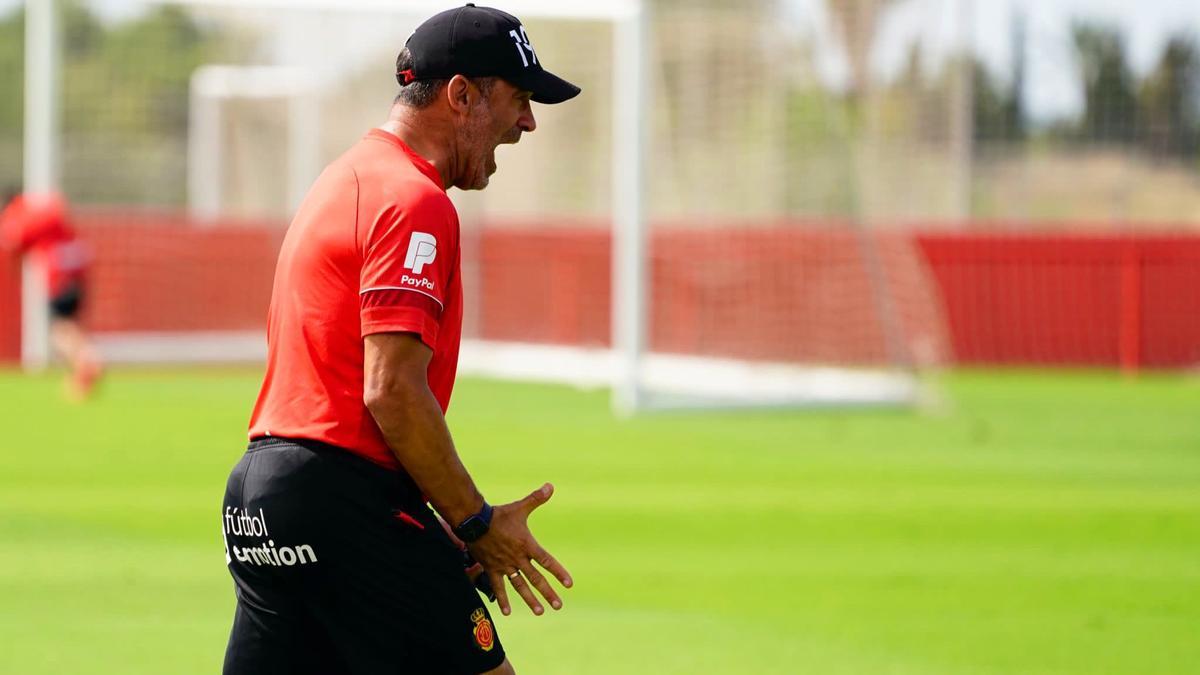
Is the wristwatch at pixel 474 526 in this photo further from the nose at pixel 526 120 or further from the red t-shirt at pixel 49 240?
the red t-shirt at pixel 49 240

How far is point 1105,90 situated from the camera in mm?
29766

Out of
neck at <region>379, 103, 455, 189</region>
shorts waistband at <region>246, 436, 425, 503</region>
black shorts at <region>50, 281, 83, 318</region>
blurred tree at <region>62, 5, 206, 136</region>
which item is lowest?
black shorts at <region>50, 281, 83, 318</region>

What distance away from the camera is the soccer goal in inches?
846

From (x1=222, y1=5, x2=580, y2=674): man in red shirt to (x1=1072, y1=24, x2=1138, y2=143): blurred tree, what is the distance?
87.4 feet

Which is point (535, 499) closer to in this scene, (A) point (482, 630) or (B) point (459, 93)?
(A) point (482, 630)

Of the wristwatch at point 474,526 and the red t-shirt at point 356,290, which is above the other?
the red t-shirt at point 356,290

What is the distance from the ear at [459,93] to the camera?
4500 millimetres

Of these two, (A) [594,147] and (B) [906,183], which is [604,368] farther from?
(B) [906,183]

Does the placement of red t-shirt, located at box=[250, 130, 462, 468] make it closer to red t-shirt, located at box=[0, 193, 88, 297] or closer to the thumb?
the thumb

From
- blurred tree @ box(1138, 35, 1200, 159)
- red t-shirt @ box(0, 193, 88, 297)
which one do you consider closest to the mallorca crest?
red t-shirt @ box(0, 193, 88, 297)

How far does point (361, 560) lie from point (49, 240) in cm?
1908

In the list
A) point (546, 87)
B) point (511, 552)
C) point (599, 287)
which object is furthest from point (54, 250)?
point (511, 552)

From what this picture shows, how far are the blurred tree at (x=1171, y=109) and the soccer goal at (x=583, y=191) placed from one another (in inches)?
133

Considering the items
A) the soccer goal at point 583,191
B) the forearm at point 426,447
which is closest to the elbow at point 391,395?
the forearm at point 426,447
